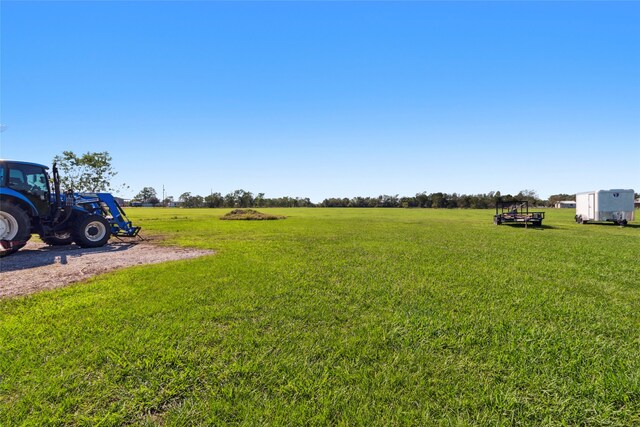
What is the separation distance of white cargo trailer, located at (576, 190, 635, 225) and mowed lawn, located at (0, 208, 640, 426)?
23587mm

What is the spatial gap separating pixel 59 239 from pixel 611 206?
35428 millimetres

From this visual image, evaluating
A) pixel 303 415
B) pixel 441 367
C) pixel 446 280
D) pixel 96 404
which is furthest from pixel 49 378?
pixel 446 280

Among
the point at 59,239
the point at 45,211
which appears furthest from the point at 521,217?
the point at 59,239

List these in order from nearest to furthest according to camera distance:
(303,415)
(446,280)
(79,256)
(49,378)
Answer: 1. (303,415)
2. (49,378)
3. (446,280)
4. (79,256)

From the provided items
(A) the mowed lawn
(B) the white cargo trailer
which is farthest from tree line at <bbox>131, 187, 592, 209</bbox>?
(A) the mowed lawn

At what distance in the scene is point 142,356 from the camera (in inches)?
123

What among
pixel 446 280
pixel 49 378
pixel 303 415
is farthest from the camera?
pixel 446 280

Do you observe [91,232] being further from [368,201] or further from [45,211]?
[368,201]

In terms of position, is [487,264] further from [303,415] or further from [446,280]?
[303,415]

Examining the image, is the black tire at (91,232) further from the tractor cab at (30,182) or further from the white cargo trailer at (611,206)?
the white cargo trailer at (611,206)

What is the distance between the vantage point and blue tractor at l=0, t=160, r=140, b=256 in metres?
8.45

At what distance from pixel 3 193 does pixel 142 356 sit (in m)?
9.15

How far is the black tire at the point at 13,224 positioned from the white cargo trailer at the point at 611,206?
34.1 m

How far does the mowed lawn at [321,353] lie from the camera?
7.89ft
